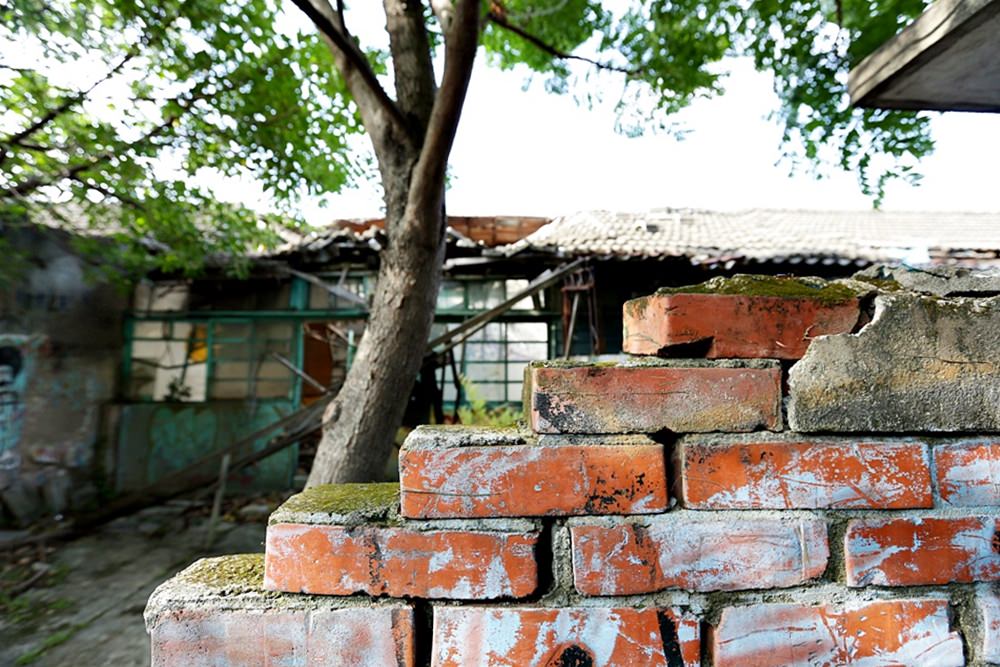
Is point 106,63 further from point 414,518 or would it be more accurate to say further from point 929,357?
point 929,357

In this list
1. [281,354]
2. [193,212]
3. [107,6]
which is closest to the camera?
[107,6]

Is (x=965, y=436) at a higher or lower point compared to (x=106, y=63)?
lower

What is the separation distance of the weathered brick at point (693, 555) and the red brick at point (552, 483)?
1.2 inches

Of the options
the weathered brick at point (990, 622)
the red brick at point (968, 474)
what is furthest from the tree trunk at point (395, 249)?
the weathered brick at point (990, 622)

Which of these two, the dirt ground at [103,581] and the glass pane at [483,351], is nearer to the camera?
the dirt ground at [103,581]

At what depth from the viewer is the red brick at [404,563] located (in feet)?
2.28

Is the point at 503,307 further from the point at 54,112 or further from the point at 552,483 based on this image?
the point at 552,483

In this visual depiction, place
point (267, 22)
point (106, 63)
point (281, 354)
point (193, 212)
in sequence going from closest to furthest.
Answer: point (267, 22) → point (106, 63) → point (193, 212) → point (281, 354)

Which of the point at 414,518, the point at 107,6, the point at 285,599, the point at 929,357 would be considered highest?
the point at 107,6

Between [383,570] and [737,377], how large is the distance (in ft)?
1.73

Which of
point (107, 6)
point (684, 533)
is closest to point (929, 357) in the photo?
point (684, 533)

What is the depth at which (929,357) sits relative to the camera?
0.72 meters

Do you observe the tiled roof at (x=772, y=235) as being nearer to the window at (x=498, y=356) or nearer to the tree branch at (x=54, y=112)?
the window at (x=498, y=356)

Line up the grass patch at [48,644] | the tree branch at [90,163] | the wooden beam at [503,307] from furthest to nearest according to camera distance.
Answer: the wooden beam at [503,307] < the tree branch at [90,163] < the grass patch at [48,644]
